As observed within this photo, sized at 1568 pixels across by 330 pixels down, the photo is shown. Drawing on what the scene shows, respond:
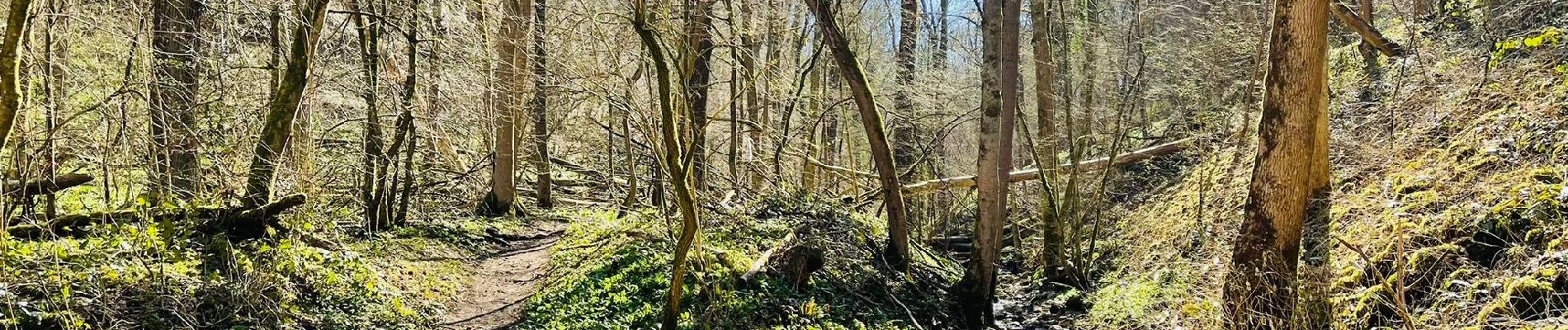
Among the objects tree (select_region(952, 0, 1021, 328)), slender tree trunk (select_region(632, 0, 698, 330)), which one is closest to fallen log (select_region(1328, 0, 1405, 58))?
tree (select_region(952, 0, 1021, 328))

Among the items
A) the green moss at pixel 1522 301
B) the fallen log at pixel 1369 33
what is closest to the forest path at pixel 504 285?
the green moss at pixel 1522 301

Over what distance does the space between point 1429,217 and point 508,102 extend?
1123 cm

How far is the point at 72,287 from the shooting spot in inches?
224

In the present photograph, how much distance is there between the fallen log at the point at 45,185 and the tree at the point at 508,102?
5.38 meters

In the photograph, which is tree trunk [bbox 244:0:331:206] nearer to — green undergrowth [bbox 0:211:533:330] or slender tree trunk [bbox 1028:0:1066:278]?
green undergrowth [bbox 0:211:533:330]

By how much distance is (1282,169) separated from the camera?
23.3ft

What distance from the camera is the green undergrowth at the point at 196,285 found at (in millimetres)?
5566

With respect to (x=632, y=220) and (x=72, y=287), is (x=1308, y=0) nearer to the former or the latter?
(x=632, y=220)

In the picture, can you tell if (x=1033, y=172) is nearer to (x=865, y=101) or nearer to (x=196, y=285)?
(x=865, y=101)

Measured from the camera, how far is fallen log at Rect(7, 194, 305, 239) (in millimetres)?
6328

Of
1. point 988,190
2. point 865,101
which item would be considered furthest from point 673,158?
point 988,190

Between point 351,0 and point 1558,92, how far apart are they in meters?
11.6

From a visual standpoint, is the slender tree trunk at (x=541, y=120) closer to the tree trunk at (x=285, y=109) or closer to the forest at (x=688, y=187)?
the forest at (x=688, y=187)

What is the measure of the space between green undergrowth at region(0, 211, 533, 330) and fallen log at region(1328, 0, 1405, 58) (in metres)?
Answer: 10.2
